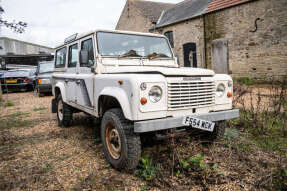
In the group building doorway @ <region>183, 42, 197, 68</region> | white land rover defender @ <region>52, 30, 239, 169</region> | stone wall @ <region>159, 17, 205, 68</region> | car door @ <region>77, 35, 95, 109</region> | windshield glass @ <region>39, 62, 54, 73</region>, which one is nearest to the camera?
white land rover defender @ <region>52, 30, 239, 169</region>

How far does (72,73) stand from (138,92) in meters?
2.48

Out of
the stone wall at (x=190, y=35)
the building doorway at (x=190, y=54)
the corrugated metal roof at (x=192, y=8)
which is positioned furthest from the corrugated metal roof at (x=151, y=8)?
the building doorway at (x=190, y=54)

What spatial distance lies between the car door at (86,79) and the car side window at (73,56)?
32 centimetres

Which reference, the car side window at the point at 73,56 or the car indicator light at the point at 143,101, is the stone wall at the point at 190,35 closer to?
the car side window at the point at 73,56

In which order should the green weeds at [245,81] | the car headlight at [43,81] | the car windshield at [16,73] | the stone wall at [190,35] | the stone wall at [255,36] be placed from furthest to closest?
the stone wall at [190,35] < the car windshield at [16,73] < the green weeds at [245,81] < the car headlight at [43,81] < the stone wall at [255,36]

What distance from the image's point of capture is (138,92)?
2.45m

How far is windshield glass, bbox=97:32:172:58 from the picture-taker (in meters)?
3.59

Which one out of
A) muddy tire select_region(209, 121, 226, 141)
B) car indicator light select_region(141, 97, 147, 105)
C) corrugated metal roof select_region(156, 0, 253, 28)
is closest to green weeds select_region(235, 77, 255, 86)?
corrugated metal roof select_region(156, 0, 253, 28)

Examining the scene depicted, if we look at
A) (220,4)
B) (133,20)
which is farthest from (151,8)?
(220,4)

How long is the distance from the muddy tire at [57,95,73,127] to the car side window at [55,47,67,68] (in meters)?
0.78

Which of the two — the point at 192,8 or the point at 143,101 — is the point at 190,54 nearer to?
the point at 192,8

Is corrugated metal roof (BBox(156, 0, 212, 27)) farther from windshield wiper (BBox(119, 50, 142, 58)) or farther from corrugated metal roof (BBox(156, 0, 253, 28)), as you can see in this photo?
windshield wiper (BBox(119, 50, 142, 58))

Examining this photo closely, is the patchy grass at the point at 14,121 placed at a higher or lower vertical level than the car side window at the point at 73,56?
lower

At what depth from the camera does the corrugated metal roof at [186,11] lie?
1404cm
